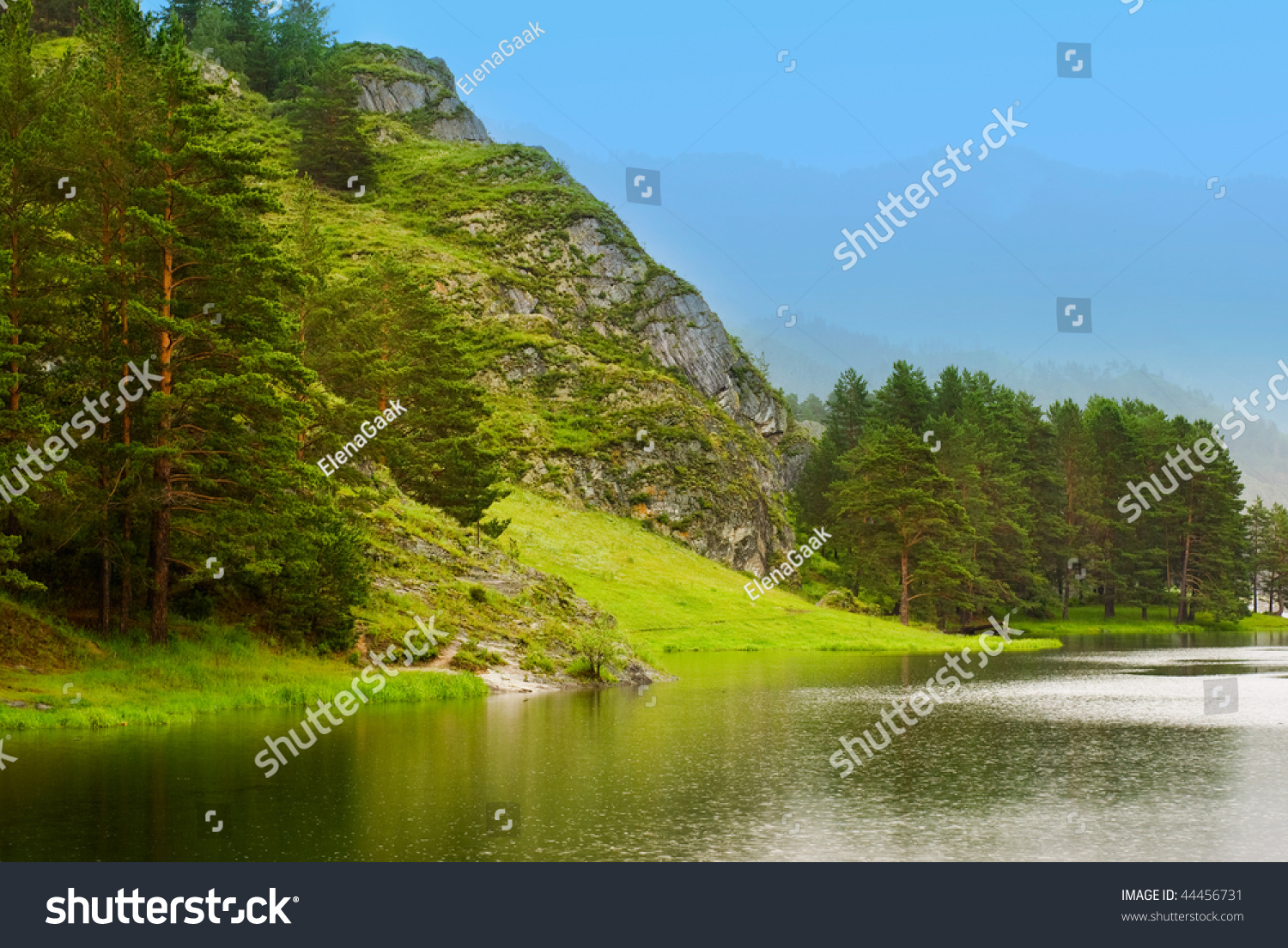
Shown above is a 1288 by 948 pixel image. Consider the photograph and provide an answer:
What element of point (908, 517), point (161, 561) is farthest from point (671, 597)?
point (161, 561)

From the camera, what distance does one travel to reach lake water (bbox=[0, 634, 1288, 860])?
19.2 meters

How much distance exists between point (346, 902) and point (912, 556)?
92.6 meters

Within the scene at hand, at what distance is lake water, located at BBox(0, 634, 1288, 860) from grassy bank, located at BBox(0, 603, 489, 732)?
48.3 inches

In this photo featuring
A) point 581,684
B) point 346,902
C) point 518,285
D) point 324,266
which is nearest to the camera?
point 346,902

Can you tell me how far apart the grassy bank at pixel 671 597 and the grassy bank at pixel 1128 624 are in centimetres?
2665

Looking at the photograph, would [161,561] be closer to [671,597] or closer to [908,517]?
[671,597]

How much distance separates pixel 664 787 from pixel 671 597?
216ft

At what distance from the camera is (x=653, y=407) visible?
127875 mm

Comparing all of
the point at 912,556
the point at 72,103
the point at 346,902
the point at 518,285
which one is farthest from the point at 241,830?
the point at 518,285

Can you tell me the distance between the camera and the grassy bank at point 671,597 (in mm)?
82375

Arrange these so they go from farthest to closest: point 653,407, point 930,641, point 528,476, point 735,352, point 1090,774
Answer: point 735,352 → point 653,407 → point 528,476 → point 930,641 → point 1090,774

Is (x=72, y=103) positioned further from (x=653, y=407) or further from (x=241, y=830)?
(x=653, y=407)

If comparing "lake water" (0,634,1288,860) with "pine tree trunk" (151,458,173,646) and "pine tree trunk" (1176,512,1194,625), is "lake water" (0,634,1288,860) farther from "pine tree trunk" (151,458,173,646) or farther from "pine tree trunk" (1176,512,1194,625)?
"pine tree trunk" (1176,512,1194,625)

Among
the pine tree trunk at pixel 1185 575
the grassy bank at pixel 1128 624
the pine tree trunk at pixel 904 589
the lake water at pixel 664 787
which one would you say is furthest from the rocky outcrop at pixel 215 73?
the lake water at pixel 664 787
